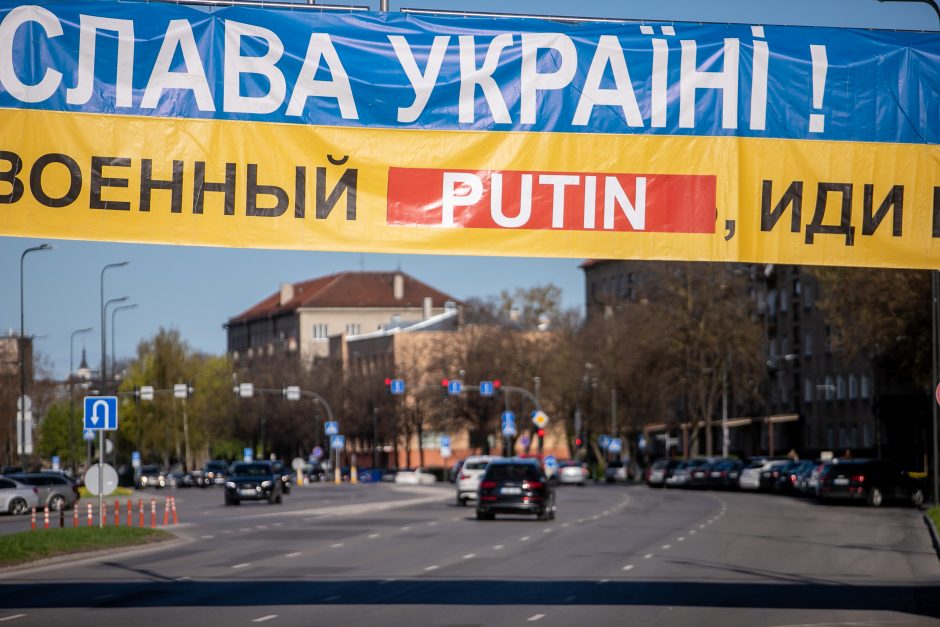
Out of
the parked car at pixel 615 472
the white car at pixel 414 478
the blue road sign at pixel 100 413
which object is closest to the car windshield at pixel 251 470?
the blue road sign at pixel 100 413

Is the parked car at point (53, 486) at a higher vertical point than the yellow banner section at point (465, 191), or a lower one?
lower

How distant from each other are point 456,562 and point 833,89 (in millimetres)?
13769

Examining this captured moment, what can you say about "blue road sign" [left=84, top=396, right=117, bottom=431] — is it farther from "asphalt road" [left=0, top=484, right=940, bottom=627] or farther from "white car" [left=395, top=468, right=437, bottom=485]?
"white car" [left=395, top=468, right=437, bottom=485]

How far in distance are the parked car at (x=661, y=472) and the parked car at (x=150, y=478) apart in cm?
3599

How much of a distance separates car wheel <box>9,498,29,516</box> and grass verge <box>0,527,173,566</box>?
71.2ft

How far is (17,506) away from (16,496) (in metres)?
0.38

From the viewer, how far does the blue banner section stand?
1391 centimetres

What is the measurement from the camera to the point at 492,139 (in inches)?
559

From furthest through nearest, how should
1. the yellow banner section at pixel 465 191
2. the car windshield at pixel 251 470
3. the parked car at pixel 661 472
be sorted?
the parked car at pixel 661 472 → the car windshield at pixel 251 470 → the yellow banner section at pixel 465 191

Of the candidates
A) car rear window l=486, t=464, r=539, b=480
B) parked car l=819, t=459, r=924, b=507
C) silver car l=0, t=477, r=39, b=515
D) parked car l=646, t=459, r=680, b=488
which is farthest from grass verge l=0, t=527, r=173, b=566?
parked car l=646, t=459, r=680, b=488

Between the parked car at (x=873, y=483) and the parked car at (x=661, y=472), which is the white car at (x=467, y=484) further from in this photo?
the parked car at (x=661, y=472)

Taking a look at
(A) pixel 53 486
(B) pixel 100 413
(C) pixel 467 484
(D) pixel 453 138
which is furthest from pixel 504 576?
(A) pixel 53 486

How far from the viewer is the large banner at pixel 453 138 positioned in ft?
45.5

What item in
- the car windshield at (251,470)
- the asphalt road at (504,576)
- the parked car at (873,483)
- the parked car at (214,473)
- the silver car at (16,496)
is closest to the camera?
the asphalt road at (504,576)
